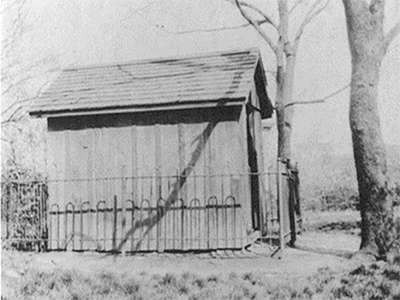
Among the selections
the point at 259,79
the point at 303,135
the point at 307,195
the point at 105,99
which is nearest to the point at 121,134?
the point at 105,99

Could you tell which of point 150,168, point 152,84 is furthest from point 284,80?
point 150,168

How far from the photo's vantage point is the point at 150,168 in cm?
878

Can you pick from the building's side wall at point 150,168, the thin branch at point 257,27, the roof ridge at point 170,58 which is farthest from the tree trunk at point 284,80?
the building's side wall at point 150,168

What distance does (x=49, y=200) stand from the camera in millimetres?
8977

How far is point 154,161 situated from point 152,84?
139 centimetres

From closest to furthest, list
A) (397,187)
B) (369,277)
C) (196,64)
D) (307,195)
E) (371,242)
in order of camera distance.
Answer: (369,277)
(371,242)
(196,64)
(397,187)
(307,195)

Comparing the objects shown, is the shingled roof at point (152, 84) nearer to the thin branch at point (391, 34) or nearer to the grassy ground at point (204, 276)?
the thin branch at point (391, 34)

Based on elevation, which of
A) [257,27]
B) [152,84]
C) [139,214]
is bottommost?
[139,214]

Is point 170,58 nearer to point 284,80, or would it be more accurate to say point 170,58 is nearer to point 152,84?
point 152,84

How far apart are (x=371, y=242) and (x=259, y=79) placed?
15.6ft

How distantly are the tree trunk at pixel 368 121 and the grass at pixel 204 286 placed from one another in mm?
679

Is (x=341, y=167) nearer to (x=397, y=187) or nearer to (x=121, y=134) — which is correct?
(x=397, y=187)

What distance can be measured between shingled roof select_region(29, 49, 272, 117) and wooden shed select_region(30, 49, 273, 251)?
0.07 ft

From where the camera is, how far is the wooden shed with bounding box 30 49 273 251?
8453mm
